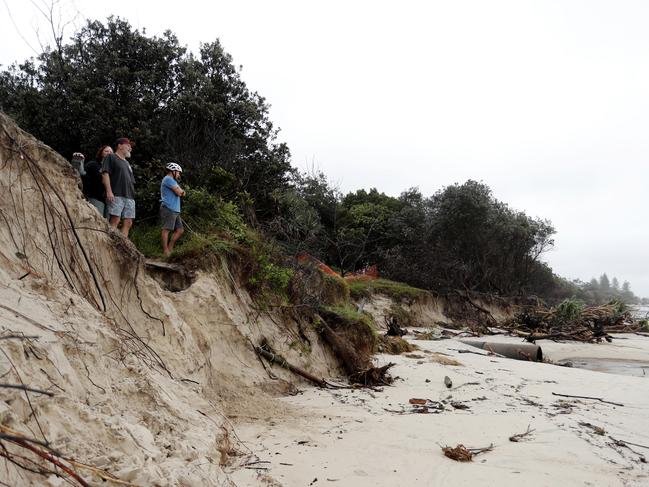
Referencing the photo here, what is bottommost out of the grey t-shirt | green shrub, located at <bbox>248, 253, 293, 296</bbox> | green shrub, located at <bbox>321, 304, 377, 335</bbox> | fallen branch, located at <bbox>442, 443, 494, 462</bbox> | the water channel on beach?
the water channel on beach

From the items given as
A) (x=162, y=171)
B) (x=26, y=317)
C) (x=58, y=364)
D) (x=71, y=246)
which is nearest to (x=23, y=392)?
(x=58, y=364)

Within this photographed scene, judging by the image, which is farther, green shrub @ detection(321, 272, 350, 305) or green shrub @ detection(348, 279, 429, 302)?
green shrub @ detection(348, 279, 429, 302)

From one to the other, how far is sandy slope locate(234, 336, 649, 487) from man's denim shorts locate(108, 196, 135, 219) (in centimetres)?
358

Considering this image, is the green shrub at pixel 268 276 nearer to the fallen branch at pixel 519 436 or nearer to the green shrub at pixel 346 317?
the green shrub at pixel 346 317

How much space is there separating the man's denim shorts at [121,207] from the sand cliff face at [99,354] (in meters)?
1.47

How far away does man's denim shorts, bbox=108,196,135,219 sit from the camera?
5.91 metres

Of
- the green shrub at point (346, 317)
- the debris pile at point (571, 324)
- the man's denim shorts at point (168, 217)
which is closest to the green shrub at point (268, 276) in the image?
the green shrub at point (346, 317)

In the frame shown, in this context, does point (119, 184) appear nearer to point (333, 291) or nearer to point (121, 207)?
point (121, 207)

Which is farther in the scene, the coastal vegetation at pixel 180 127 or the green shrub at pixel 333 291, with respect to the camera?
the green shrub at pixel 333 291

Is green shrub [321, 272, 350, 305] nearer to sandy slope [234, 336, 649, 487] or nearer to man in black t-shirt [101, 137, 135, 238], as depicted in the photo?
sandy slope [234, 336, 649, 487]

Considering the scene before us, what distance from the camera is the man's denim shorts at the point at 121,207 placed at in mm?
5914

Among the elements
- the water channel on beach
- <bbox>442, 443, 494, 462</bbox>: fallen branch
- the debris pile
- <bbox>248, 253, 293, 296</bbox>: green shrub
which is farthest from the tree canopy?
the debris pile

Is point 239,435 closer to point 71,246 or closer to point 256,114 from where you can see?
point 71,246

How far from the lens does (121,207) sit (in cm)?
600
